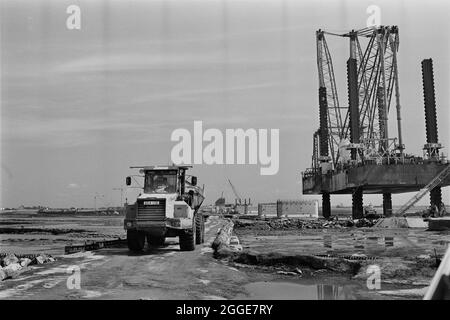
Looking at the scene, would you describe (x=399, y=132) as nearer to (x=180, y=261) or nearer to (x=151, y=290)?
(x=180, y=261)

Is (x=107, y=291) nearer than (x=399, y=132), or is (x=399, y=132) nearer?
(x=107, y=291)

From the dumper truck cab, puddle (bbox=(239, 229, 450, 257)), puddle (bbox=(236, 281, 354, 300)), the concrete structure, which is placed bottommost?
the concrete structure

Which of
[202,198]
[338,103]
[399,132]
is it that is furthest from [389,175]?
[202,198]

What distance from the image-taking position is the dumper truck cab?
18.0 meters

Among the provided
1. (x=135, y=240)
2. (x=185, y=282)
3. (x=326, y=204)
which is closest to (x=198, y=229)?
(x=135, y=240)

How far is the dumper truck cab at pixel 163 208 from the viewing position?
59.1 ft

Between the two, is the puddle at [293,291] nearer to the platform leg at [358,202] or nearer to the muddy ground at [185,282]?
the muddy ground at [185,282]

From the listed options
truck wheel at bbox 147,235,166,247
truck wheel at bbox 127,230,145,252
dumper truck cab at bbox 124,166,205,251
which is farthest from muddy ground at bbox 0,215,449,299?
truck wheel at bbox 147,235,166,247

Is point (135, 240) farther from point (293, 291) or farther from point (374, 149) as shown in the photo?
point (374, 149)

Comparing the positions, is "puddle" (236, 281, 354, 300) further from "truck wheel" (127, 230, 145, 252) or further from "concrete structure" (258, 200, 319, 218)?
Result: "concrete structure" (258, 200, 319, 218)

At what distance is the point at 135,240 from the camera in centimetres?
1898

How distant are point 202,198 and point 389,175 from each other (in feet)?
134

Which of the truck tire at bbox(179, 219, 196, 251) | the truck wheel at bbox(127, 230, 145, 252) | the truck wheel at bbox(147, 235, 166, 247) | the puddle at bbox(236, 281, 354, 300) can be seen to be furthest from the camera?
the truck wheel at bbox(147, 235, 166, 247)

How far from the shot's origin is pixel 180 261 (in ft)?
52.5
